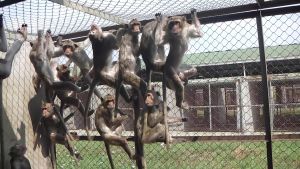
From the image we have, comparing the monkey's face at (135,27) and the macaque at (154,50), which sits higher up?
the monkey's face at (135,27)

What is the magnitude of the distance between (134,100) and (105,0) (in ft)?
3.95

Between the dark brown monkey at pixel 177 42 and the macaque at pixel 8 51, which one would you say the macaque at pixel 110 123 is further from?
the macaque at pixel 8 51

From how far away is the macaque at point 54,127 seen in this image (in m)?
5.92

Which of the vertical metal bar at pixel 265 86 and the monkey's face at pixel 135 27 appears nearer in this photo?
the vertical metal bar at pixel 265 86

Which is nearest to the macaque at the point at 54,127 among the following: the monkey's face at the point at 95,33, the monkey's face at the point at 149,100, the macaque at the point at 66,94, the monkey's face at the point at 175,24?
the macaque at the point at 66,94

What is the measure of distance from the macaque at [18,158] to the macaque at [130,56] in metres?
2.11

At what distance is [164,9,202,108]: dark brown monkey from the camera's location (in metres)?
4.57

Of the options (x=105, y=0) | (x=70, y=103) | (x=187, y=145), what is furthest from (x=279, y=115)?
(x=105, y=0)

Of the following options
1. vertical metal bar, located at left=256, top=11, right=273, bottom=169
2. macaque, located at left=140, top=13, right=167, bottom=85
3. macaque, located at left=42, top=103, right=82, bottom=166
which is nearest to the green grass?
macaque, located at left=42, top=103, right=82, bottom=166

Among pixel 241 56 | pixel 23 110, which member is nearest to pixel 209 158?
pixel 241 56

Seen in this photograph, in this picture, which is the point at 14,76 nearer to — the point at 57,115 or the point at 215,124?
the point at 57,115

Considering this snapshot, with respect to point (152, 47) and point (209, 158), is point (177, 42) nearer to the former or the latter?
point (152, 47)

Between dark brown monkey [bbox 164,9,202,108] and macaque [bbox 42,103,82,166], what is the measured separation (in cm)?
190

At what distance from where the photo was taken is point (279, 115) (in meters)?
12.9
